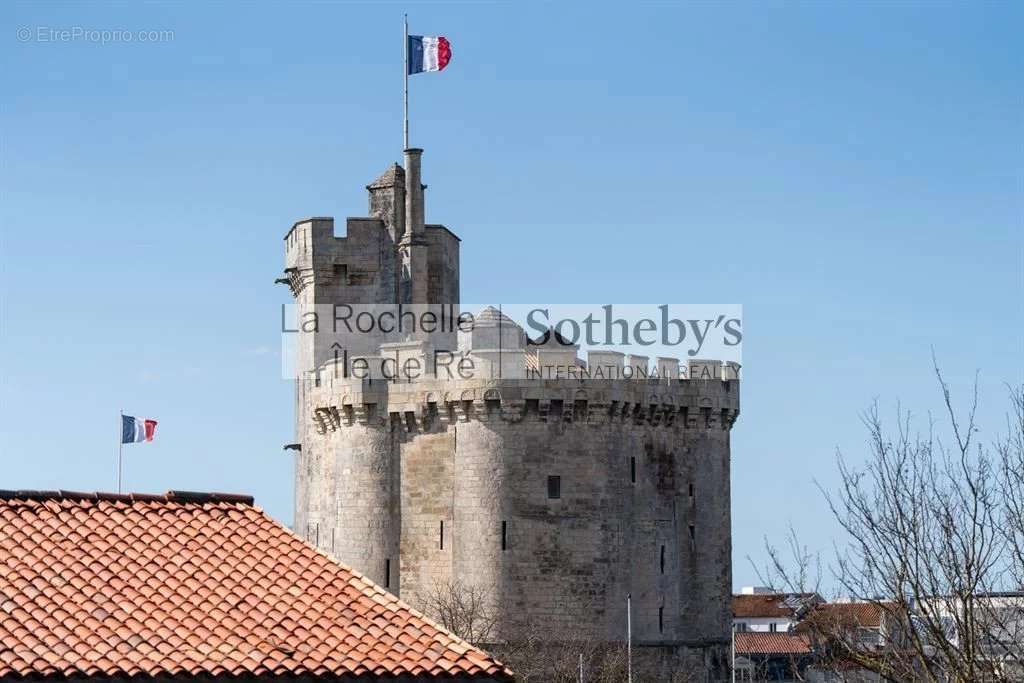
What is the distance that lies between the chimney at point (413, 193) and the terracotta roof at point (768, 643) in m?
40.6

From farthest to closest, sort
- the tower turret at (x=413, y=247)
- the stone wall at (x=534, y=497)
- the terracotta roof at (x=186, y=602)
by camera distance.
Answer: the tower turret at (x=413, y=247) → the stone wall at (x=534, y=497) → the terracotta roof at (x=186, y=602)

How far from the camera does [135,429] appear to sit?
60.0m

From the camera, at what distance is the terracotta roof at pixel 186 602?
2550cm

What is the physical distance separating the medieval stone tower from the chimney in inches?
135

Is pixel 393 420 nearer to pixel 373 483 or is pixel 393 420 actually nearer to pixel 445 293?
pixel 373 483

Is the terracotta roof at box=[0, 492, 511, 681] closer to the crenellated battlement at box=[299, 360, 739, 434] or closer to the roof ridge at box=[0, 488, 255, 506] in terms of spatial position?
the roof ridge at box=[0, 488, 255, 506]

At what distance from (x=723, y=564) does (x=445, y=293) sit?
40.1 feet

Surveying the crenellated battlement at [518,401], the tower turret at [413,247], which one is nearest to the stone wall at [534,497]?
the crenellated battlement at [518,401]

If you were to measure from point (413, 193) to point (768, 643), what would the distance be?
47933mm

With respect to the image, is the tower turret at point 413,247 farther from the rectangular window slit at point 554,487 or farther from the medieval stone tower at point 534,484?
the rectangular window slit at point 554,487

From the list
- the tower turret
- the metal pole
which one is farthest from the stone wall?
the tower turret

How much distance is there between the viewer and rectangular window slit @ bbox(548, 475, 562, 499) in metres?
56.2

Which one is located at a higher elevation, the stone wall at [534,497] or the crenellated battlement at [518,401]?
the crenellated battlement at [518,401]

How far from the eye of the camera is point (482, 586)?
55656mm
